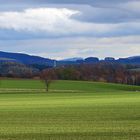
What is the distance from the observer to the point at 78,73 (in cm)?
15875

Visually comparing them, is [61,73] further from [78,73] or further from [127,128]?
[127,128]

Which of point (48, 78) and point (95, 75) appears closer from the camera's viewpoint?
point (48, 78)

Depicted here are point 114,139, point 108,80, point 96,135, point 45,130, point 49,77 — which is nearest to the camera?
point 114,139

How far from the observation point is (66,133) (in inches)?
953

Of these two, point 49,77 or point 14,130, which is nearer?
point 14,130

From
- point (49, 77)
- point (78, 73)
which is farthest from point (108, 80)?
point (49, 77)

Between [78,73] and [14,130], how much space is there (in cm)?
13248

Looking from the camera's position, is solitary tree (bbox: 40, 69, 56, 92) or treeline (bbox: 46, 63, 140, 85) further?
treeline (bbox: 46, 63, 140, 85)

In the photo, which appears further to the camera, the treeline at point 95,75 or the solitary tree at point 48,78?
the treeline at point 95,75

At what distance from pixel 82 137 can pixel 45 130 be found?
13.2ft

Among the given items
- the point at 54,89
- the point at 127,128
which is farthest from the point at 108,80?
the point at 127,128

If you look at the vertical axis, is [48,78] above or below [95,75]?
below

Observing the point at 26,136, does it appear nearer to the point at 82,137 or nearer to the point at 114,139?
the point at 82,137

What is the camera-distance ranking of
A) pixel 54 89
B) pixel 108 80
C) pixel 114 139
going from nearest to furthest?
pixel 114 139, pixel 54 89, pixel 108 80
